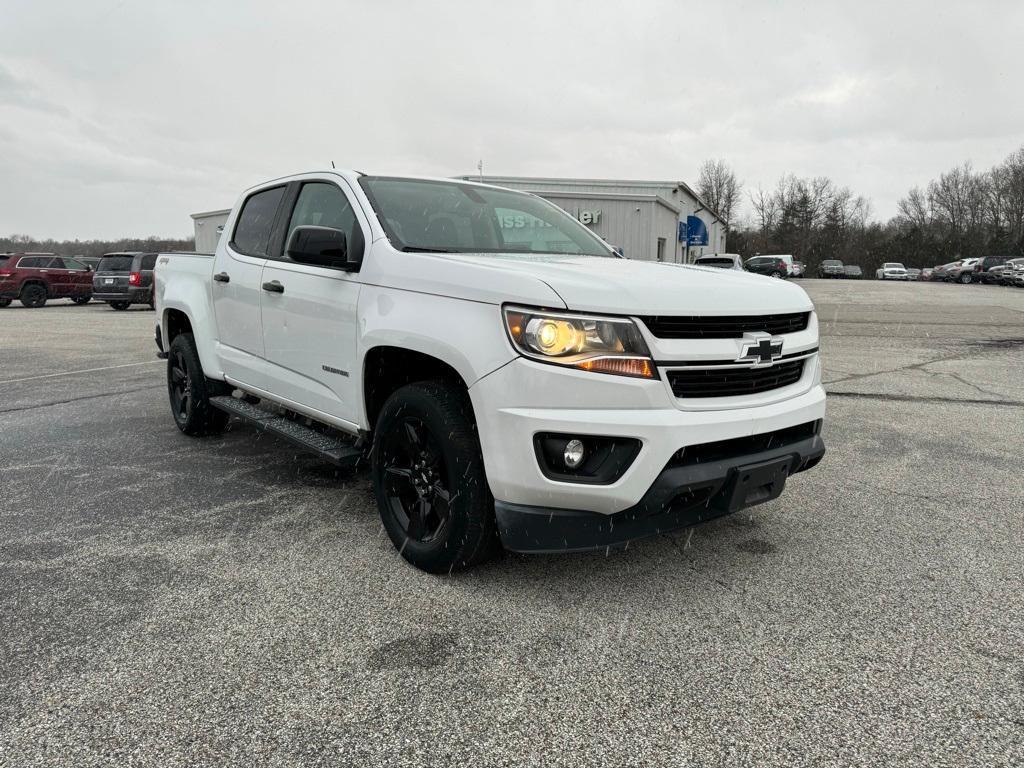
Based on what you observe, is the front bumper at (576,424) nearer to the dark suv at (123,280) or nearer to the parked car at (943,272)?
the dark suv at (123,280)

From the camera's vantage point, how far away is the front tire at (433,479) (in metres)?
2.80

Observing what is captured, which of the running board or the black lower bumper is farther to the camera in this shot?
the running board

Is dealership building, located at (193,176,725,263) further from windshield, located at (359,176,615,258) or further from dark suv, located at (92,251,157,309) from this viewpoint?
windshield, located at (359,176,615,258)

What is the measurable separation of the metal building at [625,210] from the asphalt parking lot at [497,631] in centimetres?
2188

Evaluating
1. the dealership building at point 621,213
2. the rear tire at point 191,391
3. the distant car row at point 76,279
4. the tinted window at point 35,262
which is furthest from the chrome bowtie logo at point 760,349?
the tinted window at point 35,262

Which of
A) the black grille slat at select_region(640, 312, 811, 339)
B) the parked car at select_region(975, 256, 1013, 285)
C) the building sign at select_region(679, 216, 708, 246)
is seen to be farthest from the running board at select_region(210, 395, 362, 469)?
the parked car at select_region(975, 256, 1013, 285)

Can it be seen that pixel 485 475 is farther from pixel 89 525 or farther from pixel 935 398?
pixel 935 398

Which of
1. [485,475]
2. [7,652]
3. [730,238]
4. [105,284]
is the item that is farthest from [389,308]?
[730,238]

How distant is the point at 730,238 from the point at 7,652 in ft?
286

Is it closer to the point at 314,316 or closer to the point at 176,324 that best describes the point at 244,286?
the point at 314,316

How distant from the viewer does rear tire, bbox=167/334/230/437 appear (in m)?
5.28

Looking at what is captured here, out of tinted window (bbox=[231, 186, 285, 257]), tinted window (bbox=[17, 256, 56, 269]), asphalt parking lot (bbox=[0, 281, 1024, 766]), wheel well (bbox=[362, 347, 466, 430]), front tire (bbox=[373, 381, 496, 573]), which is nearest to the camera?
asphalt parking lot (bbox=[0, 281, 1024, 766])

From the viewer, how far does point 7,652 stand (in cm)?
250

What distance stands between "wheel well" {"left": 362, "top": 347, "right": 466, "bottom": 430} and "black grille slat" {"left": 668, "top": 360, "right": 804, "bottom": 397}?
990 mm
